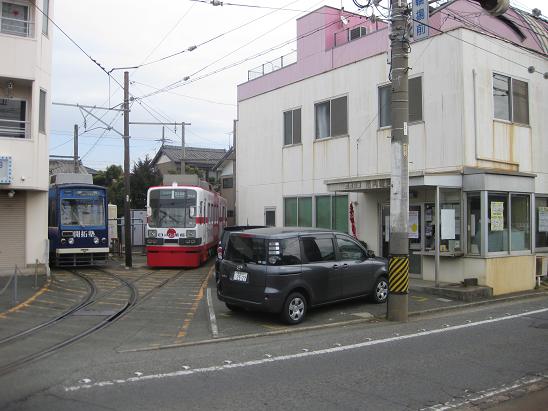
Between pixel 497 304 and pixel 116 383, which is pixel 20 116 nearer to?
pixel 116 383

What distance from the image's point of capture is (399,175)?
11070 millimetres

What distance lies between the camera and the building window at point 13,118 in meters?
17.5

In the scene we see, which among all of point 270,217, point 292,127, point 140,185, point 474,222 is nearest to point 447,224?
point 474,222

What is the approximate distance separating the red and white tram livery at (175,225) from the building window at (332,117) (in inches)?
205

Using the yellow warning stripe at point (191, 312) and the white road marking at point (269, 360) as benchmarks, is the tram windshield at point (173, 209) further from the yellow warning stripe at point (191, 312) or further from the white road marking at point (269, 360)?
the white road marking at point (269, 360)

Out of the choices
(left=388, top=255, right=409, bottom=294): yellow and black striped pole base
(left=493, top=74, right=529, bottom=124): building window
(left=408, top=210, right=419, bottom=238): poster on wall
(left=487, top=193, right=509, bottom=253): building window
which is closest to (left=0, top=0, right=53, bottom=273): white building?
(left=408, top=210, right=419, bottom=238): poster on wall

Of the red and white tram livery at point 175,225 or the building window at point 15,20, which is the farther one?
the red and white tram livery at point 175,225

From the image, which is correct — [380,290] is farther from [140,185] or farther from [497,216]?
[140,185]

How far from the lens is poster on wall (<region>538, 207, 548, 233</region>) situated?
17.4 metres

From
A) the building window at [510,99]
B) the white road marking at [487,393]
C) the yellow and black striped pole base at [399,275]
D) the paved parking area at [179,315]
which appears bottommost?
the white road marking at [487,393]

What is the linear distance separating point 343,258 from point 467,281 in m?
4.87

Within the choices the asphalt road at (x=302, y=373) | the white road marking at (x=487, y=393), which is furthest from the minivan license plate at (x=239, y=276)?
the white road marking at (x=487, y=393)

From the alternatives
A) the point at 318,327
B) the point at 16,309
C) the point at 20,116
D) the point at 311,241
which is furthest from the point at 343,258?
the point at 20,116

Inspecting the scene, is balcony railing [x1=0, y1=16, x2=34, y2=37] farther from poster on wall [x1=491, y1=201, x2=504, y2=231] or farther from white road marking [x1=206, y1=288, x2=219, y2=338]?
poster on wall [x1=491, y1=201, x2=504, y2=231]
